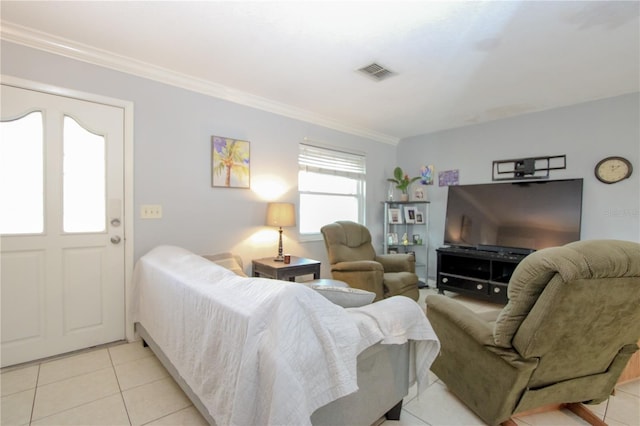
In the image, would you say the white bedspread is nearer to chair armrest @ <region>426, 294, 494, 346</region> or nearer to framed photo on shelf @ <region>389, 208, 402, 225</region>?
chair armrest @ <region>426, 294, 494, 346</region>

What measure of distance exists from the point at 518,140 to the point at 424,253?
6.51 ft

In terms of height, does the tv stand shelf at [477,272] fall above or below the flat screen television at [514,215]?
below

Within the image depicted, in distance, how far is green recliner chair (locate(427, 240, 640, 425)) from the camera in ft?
4.13

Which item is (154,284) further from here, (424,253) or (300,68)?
(424,253)

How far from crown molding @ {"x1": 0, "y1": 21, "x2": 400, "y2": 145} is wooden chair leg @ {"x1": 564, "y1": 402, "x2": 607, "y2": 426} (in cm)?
347

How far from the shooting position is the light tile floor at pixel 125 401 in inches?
65.6

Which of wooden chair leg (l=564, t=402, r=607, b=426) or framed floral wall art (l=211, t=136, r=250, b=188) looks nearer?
wooden chair leg (l=564, t=402, r=607, b=426)

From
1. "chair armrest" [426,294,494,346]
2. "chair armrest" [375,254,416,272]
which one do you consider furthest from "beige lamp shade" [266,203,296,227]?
"chair armrest" [426,294,494,346]

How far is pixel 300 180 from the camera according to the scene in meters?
3.88

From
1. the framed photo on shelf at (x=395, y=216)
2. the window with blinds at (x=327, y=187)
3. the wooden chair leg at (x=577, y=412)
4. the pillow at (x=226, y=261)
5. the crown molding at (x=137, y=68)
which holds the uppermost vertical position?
the crown molding at (x=137, y=68)

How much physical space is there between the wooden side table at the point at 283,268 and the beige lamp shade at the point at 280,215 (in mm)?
401

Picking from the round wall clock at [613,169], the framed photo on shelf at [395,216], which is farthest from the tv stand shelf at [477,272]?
the round wall clock at [613,169]

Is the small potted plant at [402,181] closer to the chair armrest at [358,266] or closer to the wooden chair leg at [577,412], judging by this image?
the chair armrest at [358,266]

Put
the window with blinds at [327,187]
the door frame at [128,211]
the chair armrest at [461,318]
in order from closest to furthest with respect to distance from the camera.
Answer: the chair armrest at [461,318], the door frame at [128,211], the window with blinds at [327,187]
